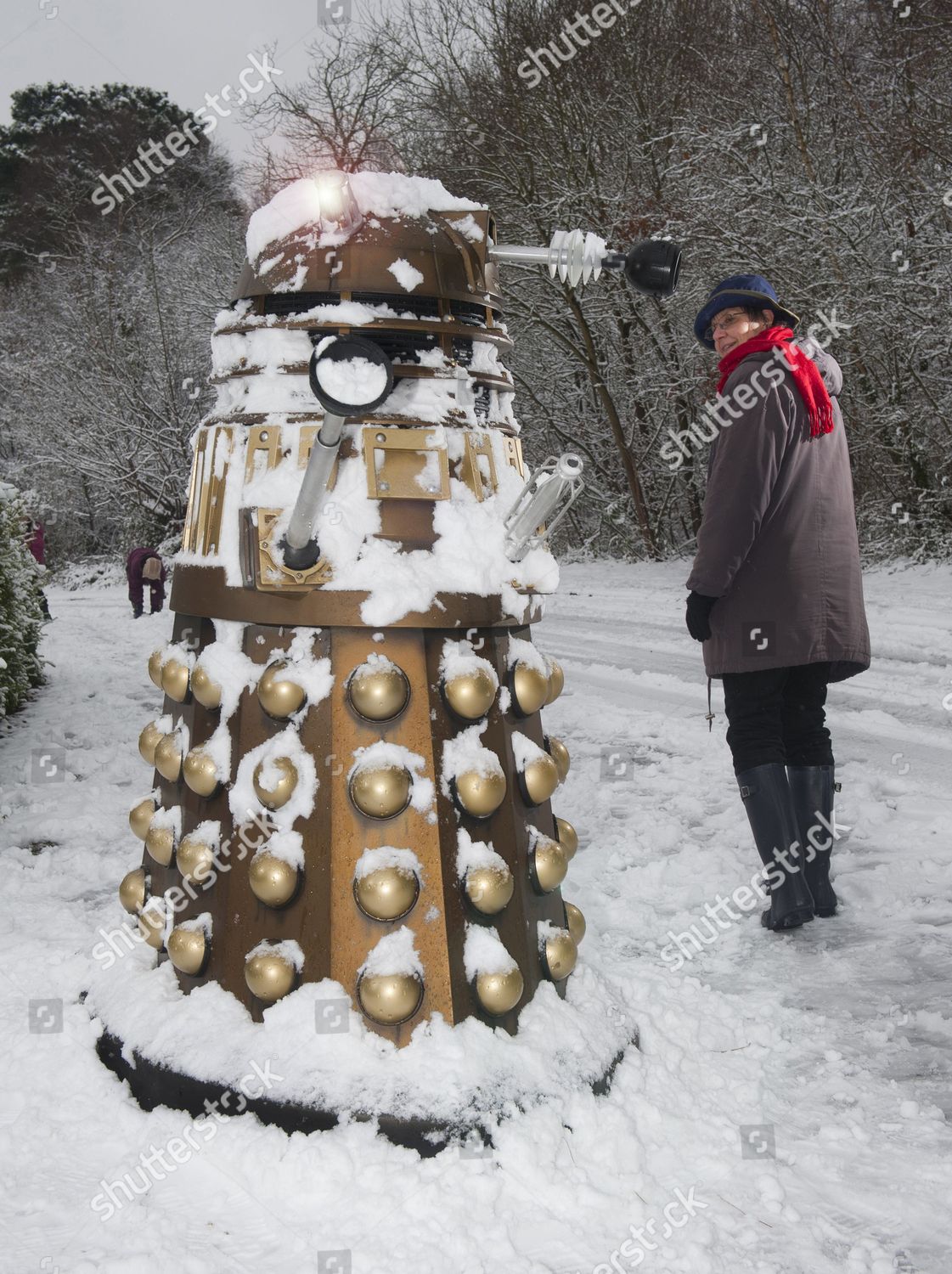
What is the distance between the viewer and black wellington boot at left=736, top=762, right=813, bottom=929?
10.4ft

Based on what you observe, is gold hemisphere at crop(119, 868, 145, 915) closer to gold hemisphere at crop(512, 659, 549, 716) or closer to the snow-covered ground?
the snow-covered ground

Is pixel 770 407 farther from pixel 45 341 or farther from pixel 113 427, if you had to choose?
→ pixel 45 341

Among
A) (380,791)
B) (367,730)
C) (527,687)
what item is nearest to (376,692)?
(367,730)

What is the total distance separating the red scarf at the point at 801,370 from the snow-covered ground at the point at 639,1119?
148 cm

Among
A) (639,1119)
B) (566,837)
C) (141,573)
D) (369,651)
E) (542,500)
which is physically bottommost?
(639,1119)

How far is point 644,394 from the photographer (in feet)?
52.9

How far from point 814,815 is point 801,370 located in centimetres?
138

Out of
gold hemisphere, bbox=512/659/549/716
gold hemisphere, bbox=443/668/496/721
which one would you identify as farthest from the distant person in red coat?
gold hemisphere, bbox=443/668/496/721

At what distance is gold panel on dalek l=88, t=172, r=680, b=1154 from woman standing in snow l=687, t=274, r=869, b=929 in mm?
1051

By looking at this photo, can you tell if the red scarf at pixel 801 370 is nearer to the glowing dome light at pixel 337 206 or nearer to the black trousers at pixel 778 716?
the black trousers at pixel 778 716

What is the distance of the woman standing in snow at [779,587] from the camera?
3.22m

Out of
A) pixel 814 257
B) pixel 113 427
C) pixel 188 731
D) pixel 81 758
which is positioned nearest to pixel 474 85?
pixel 814 257

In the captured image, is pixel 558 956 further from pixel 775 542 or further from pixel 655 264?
pixel 775 542

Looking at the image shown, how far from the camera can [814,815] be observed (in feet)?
11.2
